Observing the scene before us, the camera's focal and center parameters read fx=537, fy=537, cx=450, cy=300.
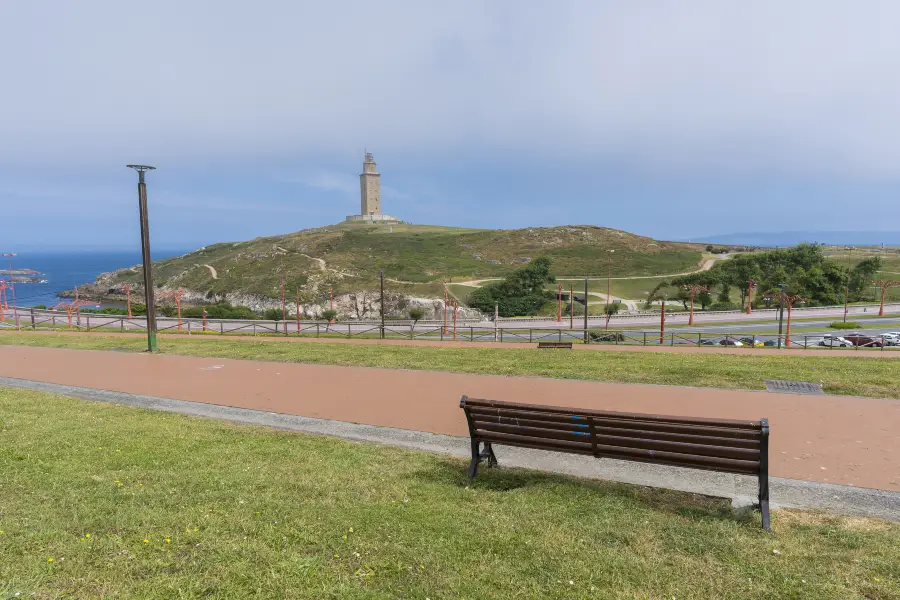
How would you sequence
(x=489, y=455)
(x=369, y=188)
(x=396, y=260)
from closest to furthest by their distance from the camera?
(x=489, y=455) → (x=396, y=260) → (x=369, y=188)

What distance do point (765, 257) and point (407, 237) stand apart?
7818 centimetres

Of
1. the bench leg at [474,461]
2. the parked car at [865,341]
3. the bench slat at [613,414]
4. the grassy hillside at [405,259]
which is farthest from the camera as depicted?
the grassy hillside at [405,259]

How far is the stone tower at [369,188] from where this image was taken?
171 metres

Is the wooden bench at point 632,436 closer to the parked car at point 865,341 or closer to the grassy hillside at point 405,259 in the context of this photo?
the parked car at point 865,341

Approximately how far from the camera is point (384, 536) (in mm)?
3971

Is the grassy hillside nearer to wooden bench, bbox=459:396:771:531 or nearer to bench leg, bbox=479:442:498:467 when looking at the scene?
bench leg, bbox=479:442:498:467

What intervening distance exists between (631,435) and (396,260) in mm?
109984

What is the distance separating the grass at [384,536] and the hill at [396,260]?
80.5m

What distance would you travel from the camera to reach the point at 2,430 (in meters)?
6.77

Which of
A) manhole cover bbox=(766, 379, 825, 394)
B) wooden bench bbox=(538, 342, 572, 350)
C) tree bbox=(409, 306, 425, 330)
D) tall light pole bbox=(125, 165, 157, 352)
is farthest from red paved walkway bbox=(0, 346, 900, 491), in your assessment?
tree bbox=(409, 306, 425, 330)

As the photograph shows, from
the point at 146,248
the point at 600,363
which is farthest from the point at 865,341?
the point at 146,248

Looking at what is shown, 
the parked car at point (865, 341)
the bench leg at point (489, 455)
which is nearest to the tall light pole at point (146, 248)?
the bench leg at point (489, 455)

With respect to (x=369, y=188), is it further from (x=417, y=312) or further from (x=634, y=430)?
(x=634, y=430)

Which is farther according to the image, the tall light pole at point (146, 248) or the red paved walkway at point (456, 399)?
the tall light pole at point (146, 248)
